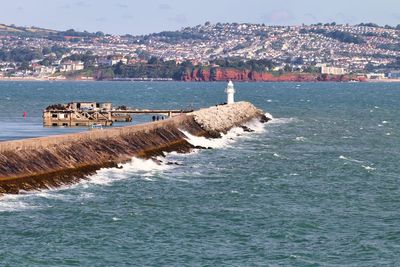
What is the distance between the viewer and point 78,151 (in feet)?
176

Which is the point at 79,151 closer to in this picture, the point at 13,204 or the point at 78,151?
the point at 78,151

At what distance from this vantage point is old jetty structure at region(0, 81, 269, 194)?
46.1 m

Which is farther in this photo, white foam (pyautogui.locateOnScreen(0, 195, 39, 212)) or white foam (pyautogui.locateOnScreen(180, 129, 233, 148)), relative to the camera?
white foam (pyautogui.locateOnScreen(180, 129, 233, 148))

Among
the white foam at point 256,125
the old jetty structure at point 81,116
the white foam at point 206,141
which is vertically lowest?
the white foam at point 256,125

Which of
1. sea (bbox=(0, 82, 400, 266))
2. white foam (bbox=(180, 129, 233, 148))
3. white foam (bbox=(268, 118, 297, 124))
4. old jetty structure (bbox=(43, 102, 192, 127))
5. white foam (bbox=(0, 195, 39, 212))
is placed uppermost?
old jetty structure (bbox=(43, 102, 192, 127))

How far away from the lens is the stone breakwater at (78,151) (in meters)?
46.1

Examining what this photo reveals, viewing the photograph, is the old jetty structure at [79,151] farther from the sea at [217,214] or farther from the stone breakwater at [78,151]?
the sea at [217,214]

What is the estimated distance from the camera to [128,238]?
119 feet

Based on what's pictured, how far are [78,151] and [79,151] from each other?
13 centimetres

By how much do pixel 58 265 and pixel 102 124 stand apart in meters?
47.0

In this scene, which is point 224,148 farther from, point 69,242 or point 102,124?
point 69,242

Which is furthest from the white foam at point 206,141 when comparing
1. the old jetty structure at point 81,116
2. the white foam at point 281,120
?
the white foam at point 281,120

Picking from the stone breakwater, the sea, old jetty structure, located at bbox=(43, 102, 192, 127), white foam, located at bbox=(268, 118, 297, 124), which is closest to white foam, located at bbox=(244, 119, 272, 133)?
white foam, located at bbox=(268, 118, 297, 124)

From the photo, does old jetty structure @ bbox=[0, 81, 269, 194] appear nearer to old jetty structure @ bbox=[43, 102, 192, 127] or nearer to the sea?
the sea
